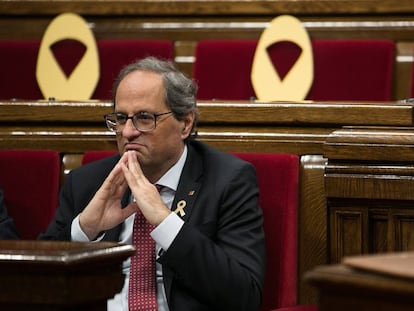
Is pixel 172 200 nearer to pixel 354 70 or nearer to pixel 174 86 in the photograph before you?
pixel 174 86

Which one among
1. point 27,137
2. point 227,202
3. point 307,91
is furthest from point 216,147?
point 307,91

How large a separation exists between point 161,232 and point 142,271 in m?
0.08

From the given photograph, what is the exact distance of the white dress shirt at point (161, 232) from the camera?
98 cm

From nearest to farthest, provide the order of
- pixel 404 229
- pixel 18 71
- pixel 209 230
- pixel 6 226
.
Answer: pixel 404 229 → pixel 209 230 → pixel 6 226 → pixel 18 71

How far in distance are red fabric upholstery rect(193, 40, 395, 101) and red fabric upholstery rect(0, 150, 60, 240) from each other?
1.46 feet

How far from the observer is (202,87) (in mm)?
1571

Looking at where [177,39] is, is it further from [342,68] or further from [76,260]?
[76,260]

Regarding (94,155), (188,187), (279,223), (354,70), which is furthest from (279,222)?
(354,70)

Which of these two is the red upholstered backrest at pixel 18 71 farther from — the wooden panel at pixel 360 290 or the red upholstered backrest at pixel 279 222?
the wooden panel at pixel 360 290

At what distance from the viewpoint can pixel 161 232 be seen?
0.98 m

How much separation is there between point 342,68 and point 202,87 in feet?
0.74

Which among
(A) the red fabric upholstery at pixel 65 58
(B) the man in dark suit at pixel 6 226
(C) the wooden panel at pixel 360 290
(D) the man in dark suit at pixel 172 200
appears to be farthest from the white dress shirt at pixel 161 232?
(A) the red fabric upholstery at pixel 65 58

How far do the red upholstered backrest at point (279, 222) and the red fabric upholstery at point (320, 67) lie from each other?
43 cm

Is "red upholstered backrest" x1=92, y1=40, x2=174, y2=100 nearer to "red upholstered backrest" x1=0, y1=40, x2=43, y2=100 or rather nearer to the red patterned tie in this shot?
"red upholstered backrest" x1=0, y1=40, x2=43, y2=100
